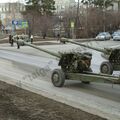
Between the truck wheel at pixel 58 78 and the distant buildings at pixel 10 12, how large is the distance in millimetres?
103443

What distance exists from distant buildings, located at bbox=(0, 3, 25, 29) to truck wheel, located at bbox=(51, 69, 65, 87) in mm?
103443

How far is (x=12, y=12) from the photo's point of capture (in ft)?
401

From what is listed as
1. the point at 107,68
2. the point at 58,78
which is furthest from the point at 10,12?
the point at 58,78

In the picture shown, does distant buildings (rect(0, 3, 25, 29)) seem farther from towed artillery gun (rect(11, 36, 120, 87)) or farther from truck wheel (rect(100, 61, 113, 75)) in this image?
towed artillery gun (rect(11, 36, 120, 87))

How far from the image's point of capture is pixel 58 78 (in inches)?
482

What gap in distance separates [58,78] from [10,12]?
374 ft

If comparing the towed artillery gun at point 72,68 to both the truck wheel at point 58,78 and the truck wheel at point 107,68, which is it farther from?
the truck wheel at point 107,68

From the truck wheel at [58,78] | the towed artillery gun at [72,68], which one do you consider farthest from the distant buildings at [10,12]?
the towed artillery gun at [72,68]

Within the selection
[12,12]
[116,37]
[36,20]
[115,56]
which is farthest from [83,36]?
[115,56]

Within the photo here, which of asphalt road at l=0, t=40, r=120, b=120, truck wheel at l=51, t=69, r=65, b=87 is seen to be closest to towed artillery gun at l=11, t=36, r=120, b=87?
truck wheel at l=51, t=69, r=65, b=87

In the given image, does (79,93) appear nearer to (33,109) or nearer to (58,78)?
(58,78)

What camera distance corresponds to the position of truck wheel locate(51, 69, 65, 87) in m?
12.1

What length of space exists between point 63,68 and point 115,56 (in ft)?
8.94

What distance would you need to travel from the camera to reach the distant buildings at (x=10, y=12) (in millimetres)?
117350
